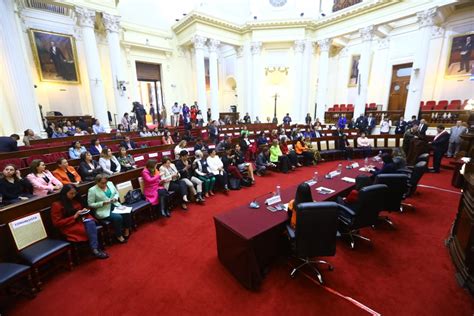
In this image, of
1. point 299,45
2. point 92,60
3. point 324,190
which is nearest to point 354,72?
point 299,45

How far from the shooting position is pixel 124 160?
5.44 metres

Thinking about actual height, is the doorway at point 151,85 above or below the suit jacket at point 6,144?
above

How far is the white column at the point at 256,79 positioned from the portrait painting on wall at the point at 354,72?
6.49m

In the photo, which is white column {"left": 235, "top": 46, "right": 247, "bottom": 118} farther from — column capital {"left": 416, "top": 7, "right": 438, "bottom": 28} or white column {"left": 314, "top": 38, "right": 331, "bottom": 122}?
column capital {"left": 416, "top": 7, "right": 438, "bottom": 28}

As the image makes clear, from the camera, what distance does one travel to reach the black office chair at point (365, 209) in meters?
2.87

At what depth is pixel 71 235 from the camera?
288 cm

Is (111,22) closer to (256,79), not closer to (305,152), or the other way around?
(256,79)

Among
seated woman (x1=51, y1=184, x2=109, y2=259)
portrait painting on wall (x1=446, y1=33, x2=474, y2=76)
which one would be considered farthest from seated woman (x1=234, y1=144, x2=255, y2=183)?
portrait painting on wall (x1=446, y1=33, x2=474, y2=76)

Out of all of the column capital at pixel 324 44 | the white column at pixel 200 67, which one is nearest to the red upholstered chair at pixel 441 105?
the column capital at pixel 324 44

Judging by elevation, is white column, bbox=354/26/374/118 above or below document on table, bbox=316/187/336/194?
above

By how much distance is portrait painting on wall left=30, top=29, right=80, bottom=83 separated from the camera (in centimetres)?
1012

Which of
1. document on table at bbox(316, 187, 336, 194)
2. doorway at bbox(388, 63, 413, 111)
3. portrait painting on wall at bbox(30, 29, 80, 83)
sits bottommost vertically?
document on table at bbox(316, 187, 336, 194)

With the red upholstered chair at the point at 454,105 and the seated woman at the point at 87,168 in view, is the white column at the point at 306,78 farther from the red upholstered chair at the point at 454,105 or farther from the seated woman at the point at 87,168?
the seated woman at the point at 87,168

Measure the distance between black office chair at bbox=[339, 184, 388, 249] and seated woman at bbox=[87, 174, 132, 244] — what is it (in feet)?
11.0
